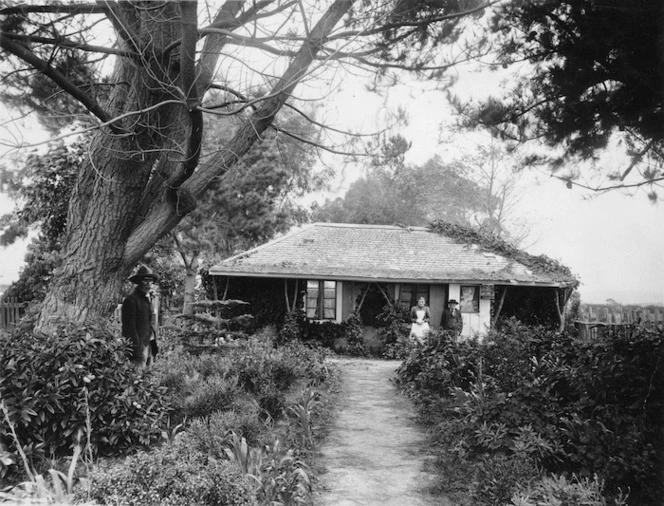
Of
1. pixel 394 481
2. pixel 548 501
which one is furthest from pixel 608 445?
pixel 394 481

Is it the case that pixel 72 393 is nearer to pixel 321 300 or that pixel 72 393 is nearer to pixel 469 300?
pixel 321 300

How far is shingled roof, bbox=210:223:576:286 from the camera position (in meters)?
18.3

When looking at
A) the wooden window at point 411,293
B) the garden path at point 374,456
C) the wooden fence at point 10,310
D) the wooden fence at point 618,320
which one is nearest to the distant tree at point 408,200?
the wooden fence at point 618,320

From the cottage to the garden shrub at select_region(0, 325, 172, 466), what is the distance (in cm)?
1235

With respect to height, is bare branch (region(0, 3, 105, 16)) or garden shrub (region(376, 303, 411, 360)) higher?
bare branch (region(0, 3, 105, 16))

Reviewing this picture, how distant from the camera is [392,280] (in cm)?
1850

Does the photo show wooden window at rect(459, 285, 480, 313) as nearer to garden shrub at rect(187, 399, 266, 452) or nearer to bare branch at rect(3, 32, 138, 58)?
garden shrub at rect(187, 399, 266, 452)

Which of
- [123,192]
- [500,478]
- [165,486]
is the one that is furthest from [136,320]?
[500,478]

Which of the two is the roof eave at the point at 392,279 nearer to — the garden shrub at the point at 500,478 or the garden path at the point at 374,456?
the garden path at the point at 374,456

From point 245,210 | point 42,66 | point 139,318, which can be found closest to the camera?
point 42,66

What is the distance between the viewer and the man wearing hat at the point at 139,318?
282 inches

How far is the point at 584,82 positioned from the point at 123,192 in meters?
5.04

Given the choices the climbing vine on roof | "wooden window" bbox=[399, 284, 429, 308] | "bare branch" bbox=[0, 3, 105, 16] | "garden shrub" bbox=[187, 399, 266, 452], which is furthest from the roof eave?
"bare branch" bbox=[0, 3, 105, 16]

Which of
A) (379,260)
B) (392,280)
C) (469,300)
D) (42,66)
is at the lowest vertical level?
(469,300)
